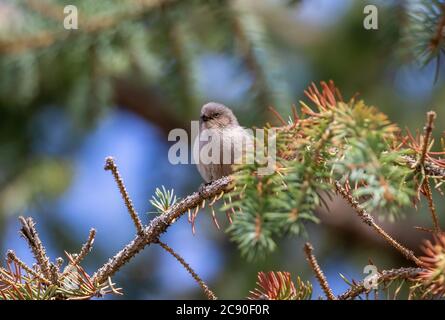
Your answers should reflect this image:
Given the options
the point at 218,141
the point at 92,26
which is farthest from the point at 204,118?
the point at 92,26

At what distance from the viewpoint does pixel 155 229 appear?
1.72 m

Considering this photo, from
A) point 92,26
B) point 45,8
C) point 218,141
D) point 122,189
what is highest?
point 45,8

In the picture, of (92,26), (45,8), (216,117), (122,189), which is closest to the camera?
(122,189)

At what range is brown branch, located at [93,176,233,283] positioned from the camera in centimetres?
168

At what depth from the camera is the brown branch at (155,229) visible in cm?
168

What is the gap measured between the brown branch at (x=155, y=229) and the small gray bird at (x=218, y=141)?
0.82 meters

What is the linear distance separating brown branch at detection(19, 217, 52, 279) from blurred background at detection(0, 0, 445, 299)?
29.2 inches

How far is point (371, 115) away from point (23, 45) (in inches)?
86.3

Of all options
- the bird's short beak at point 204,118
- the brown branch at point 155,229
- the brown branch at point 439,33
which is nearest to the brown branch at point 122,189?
the brown branch at point 155,229

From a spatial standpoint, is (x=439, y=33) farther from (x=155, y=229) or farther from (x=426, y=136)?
(x=155, y=229)

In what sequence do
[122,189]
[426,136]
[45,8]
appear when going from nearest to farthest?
[426,136] → [122,189] → [45,8]

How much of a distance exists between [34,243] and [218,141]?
145 centimetres
